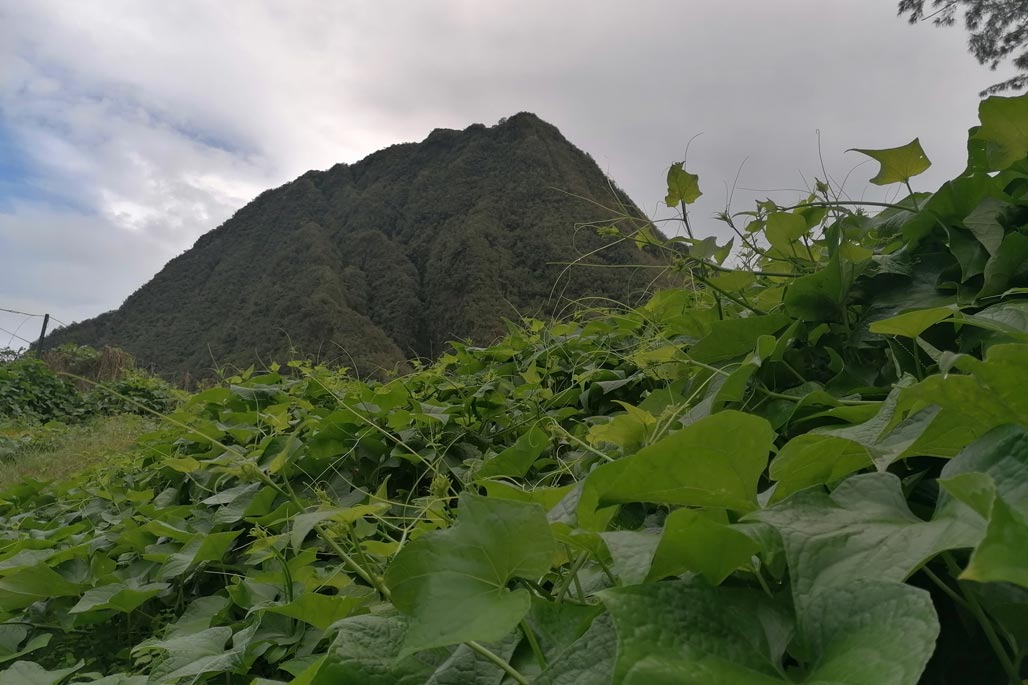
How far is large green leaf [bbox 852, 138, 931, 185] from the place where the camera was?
87cm

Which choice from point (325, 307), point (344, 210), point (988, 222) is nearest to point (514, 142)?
point (325, 307)

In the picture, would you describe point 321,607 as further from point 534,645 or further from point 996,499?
point 996,499

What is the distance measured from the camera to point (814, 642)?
0.32 m

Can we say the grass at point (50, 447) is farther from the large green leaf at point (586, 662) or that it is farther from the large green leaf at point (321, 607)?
the large green leaf at point (586, 662)

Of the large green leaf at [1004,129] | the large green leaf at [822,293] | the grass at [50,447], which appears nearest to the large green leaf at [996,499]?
the large green leaf at [822,293]

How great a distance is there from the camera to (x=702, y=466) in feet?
1.29

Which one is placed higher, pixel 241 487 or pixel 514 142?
pixel 514 142

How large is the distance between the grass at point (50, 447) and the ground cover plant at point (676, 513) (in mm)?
2823

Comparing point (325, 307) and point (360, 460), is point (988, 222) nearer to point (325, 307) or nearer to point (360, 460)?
point (360, 460)

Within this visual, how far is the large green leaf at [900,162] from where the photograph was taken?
0.87 metres

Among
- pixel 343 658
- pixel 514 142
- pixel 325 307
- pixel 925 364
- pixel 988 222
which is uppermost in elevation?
pixel 514 142

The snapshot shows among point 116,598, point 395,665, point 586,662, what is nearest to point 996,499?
point 586,662

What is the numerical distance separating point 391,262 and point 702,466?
16454 mm

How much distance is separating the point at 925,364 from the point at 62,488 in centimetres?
252
